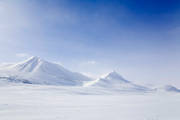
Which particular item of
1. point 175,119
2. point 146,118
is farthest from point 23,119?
point 175,119

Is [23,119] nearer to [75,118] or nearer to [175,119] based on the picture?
[75,118]

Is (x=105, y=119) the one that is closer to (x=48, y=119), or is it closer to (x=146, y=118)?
(x=146, y=118)

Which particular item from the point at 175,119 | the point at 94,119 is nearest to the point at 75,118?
the point at 94,119

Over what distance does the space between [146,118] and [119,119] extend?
1.99 m

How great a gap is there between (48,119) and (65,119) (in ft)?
3.84

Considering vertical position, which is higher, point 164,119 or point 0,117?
point 164,119

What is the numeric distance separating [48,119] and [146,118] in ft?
22.7

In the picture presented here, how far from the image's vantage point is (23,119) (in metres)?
7.39

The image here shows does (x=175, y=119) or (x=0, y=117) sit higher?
(x=175, y=119)

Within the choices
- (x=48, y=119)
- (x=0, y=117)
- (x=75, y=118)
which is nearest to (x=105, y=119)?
(x=75, y=118)

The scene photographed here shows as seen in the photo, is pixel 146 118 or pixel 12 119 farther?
pixel 146 118

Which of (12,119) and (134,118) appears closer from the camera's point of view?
(12,119)

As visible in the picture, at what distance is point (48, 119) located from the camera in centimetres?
750

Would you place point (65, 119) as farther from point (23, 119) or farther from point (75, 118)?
point (23, 119)
